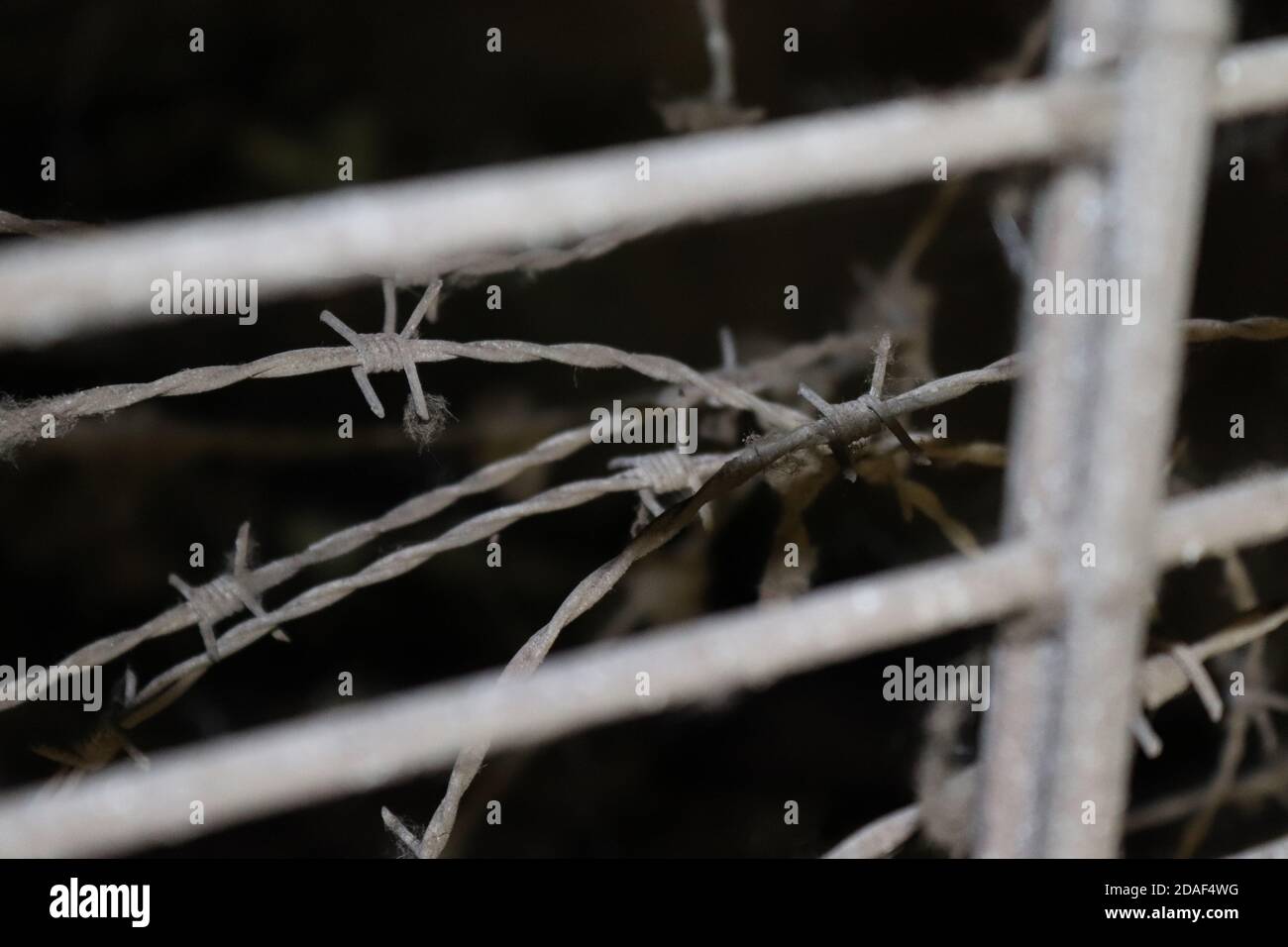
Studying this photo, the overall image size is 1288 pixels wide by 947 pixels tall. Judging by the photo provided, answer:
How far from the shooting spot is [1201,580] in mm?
1084

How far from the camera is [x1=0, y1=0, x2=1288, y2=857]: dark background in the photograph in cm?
124

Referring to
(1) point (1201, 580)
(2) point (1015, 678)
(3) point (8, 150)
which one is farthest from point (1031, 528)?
(3) point (8, 150)

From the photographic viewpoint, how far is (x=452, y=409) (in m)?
1.40
